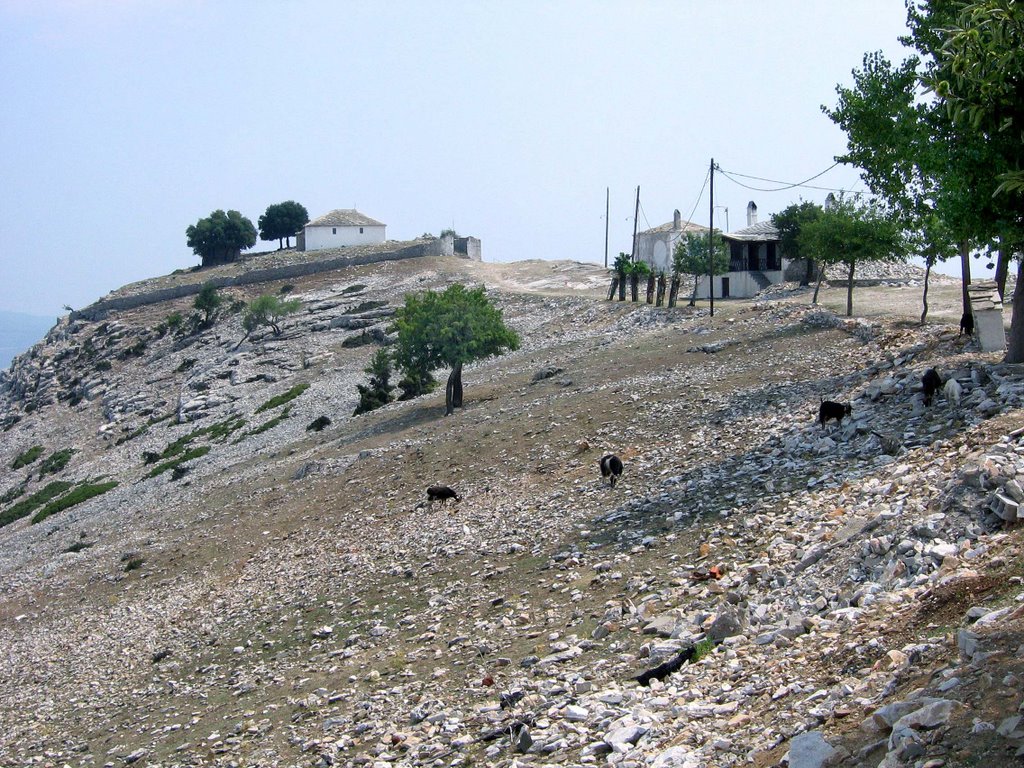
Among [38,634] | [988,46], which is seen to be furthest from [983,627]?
[38,634]

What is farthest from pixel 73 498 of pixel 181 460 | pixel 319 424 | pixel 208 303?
pixel 208 303

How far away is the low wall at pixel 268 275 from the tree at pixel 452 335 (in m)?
52.7

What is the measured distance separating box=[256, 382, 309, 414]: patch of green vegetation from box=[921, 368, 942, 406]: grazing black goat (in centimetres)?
4320

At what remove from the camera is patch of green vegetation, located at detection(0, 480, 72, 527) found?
176 feet

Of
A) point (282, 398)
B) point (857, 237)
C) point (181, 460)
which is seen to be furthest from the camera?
point (282, 398)

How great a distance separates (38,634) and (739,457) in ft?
59.5

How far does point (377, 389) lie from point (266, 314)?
31518 mm

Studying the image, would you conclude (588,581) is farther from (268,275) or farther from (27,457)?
(268,275)

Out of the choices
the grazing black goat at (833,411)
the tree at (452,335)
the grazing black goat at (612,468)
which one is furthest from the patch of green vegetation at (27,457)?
the grazing black goat at (833,411)

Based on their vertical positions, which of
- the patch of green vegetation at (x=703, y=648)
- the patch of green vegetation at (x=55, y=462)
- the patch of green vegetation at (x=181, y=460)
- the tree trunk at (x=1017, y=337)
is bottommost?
the patch of green vegetation at (x=55, y=462)

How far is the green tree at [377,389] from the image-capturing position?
47281mm

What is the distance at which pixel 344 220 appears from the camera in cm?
10581

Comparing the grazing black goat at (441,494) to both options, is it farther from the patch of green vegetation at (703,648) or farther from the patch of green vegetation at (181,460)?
the patch of green vegetation at (181,460)

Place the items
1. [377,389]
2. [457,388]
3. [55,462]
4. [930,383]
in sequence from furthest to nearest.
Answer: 1. [55,462]
2. [377,389]
3. [457,388]
4. [930,383]
